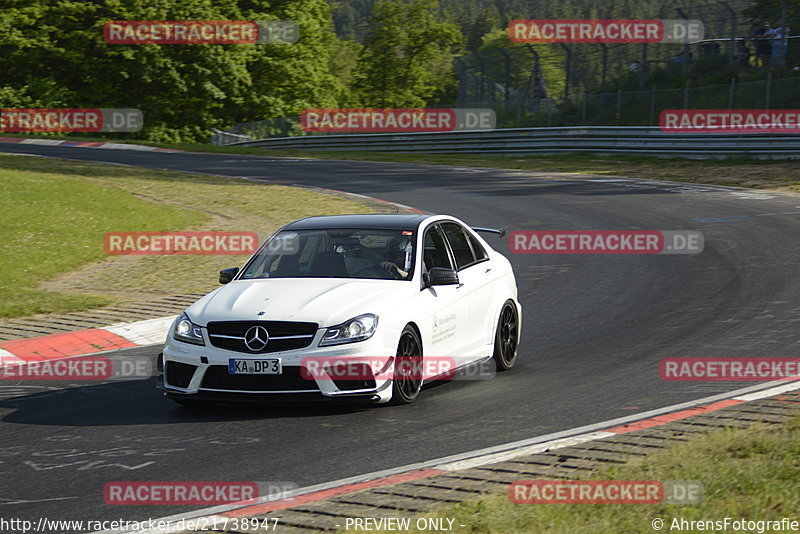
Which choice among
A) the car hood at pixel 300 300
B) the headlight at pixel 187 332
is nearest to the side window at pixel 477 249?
the car hood at pixel 300 300

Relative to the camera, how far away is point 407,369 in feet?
26.6

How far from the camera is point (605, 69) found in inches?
1373

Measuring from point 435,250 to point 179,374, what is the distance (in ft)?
8.10

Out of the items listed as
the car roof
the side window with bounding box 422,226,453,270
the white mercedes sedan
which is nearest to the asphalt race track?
the white mercedes sedan

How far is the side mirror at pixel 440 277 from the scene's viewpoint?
337 inches

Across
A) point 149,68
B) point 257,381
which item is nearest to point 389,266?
point 257,381

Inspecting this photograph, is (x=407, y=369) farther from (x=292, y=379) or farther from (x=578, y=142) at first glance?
(x=578, y=142)

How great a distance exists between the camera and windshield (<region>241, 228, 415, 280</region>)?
28.8ft

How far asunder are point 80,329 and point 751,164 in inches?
907

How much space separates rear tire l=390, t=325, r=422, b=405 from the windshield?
2.23ft

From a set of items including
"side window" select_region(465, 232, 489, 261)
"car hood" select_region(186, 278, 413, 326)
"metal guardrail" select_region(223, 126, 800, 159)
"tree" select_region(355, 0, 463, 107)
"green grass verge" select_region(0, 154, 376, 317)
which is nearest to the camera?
"car hood" select_region(186, 278, 413, 326)

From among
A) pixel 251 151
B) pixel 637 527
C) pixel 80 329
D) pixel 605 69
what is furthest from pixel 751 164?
pixel 637 527

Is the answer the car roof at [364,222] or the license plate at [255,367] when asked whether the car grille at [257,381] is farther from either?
the car roof at [364,222]

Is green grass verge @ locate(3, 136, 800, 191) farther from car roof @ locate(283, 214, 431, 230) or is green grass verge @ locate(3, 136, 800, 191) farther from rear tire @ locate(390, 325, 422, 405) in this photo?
rear tire @ locate(390, 325, 422, 405)
